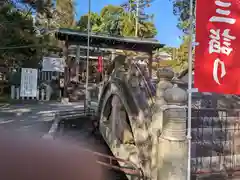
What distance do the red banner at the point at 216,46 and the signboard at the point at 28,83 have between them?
11.3 m

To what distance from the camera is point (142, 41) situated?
1428 centimetres

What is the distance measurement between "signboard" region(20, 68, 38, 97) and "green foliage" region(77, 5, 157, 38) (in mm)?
10264

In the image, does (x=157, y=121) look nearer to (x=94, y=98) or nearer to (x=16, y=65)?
(x=94, y=98)

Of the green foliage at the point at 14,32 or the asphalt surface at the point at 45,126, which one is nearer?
the asphalt surface at the point at 45,126

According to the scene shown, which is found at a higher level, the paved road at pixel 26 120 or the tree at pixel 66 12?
the tree at pixel 66 12

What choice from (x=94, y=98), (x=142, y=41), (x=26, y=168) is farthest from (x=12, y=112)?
Result: (x=142, y=41)

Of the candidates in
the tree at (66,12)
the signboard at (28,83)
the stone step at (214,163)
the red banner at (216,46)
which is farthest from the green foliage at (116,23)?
the red banner at (216,46)

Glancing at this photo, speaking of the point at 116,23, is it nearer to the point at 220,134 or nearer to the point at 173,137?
the point at 220,134

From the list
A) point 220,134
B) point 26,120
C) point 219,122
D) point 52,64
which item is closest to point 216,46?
point 219,122

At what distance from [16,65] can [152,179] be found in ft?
45.6

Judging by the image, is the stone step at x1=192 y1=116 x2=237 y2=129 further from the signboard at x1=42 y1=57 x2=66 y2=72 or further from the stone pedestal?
the signboard at x1=42 y1=57 x2=66 y2=72

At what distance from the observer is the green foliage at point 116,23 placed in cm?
2215

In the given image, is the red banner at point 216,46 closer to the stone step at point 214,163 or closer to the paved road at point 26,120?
the stone step at point 214,163

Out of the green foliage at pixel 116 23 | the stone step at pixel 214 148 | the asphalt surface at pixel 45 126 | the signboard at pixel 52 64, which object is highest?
the green foliage at pixel 116 23
